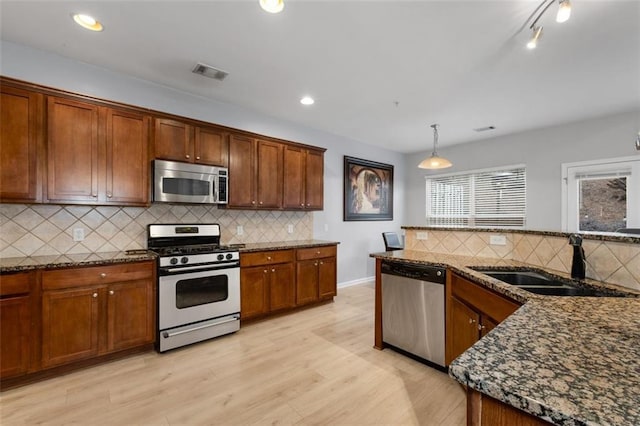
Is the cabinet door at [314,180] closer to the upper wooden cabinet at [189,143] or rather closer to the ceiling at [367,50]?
the ceiling at [367,50]

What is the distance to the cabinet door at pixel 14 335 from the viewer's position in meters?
2.07

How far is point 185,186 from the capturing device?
3.11m

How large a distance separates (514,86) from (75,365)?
4.97 metres

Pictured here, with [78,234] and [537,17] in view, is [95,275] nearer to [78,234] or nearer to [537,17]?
[78,234]

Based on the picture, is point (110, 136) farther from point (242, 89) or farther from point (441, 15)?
point (441, 15)

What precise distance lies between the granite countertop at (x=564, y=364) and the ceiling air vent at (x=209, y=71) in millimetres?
3060

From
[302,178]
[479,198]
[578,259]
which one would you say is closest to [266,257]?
[302,178]

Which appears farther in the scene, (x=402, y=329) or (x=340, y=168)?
(x=340, y=168)

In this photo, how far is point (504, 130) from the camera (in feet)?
15.5

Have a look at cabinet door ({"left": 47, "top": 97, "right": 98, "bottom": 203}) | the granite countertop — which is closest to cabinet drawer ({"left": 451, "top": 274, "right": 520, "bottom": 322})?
the granite countertop

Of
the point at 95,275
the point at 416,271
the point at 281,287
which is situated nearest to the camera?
the point at 95,275

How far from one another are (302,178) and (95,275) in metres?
2.62

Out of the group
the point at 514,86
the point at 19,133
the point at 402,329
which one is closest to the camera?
the point at 19,133

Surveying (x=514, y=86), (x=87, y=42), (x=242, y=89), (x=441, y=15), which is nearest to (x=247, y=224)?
(x=242, y=89)
